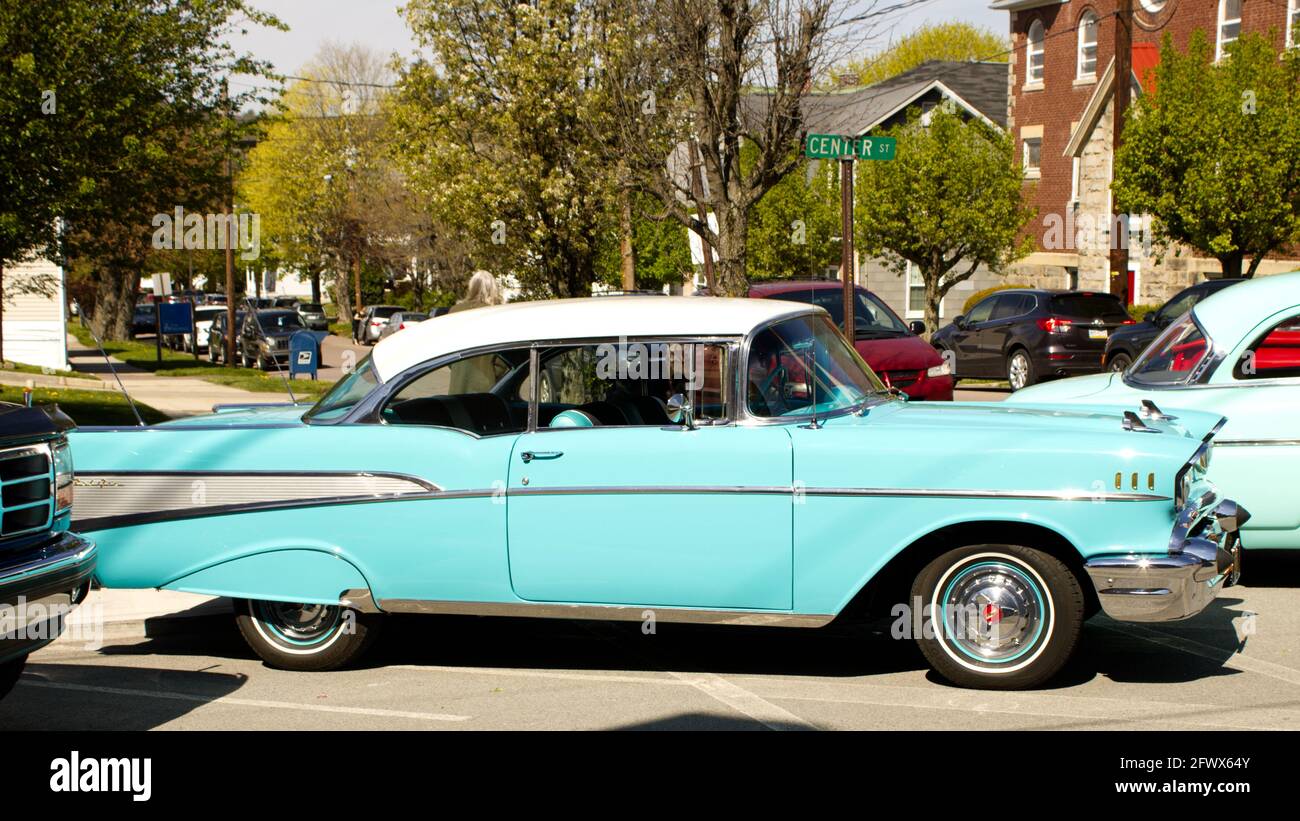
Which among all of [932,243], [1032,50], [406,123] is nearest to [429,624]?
[406,123]

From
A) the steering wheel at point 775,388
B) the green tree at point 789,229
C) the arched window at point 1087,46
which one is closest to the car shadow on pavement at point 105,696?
the steering wheel at point 775,388

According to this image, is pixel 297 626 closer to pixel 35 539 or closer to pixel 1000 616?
pixel 35 539

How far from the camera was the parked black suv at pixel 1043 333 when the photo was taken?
2155cm

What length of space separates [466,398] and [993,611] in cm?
276

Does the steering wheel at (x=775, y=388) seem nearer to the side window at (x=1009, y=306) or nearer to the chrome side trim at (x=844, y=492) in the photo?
the chrome side trim at (x=844, y=492)

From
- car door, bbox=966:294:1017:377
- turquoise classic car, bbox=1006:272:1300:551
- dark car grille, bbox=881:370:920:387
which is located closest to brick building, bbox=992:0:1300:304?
car door, bbox=966:294:1017:377

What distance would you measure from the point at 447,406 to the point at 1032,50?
1649 inches

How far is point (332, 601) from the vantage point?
636 cm

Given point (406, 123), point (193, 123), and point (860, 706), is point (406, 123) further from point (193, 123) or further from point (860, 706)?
point (860, 706)

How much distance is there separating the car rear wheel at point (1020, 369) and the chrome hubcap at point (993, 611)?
16431 mm

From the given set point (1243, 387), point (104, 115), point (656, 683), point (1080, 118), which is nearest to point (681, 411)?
point (656, 683)

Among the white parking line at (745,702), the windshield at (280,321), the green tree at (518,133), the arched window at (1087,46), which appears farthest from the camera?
the arched window at (1087,46)

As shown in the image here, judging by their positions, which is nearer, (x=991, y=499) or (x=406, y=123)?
(x=991, y=499)

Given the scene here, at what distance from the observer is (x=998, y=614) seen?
5.93 metres
